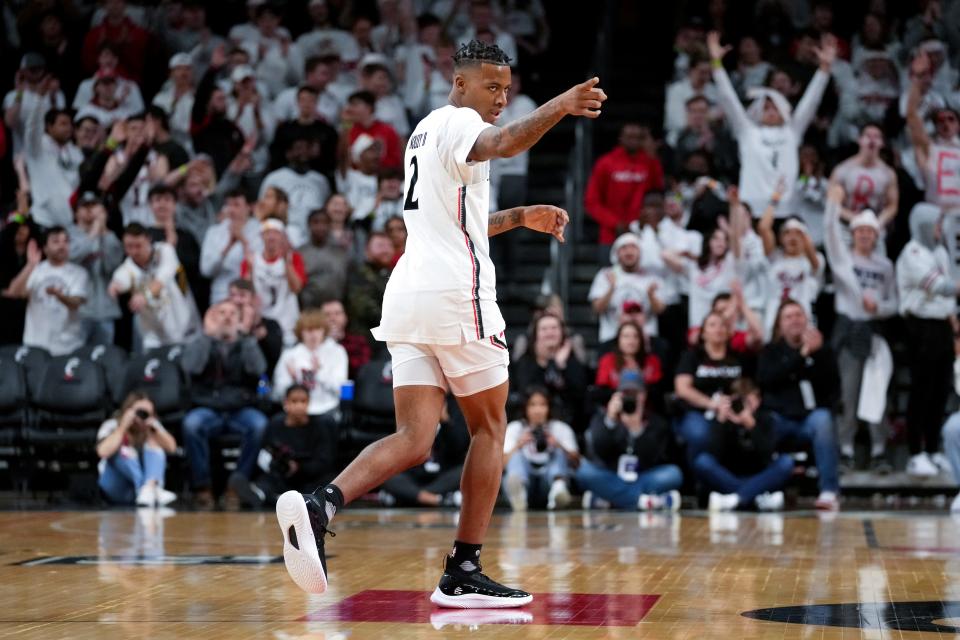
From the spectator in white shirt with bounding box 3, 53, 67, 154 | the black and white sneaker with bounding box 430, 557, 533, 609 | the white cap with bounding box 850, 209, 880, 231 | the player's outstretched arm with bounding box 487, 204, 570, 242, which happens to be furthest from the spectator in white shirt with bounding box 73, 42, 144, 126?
the black and white sneaker with bounding box 430, 557, 533, 609

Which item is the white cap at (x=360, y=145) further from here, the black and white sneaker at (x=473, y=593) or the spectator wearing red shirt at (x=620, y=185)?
the black and white sneaker at (x=473, y=593)

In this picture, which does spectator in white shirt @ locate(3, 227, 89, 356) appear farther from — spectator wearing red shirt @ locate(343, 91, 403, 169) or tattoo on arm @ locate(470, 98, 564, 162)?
tattoo on arm @ locate(470, 98, 564, 162)

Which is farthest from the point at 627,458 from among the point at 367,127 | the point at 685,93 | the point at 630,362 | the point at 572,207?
the point at 685,93

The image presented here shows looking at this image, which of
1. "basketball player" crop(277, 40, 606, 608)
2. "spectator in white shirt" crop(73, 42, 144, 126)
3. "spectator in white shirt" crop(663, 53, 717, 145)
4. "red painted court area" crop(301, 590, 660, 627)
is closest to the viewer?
"red painted court area" crop(301, 590, 660, 627)

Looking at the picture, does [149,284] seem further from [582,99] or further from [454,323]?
[582,99]

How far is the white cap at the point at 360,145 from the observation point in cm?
1538

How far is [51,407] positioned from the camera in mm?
13852

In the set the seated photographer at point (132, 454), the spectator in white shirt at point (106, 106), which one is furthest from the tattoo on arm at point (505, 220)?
the spectator in white shirt at point (106, 106)

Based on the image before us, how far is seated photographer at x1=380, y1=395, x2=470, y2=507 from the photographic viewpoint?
12.7 metres

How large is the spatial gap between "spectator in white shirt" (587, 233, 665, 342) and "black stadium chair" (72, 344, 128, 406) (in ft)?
14.2

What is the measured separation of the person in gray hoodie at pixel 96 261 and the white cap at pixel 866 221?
22.7 ft

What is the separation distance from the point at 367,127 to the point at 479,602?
33.6 ft

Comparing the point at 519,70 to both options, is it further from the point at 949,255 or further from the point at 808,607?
the point at 808,607

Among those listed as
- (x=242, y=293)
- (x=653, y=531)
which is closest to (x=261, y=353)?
(x=242, y=293)
